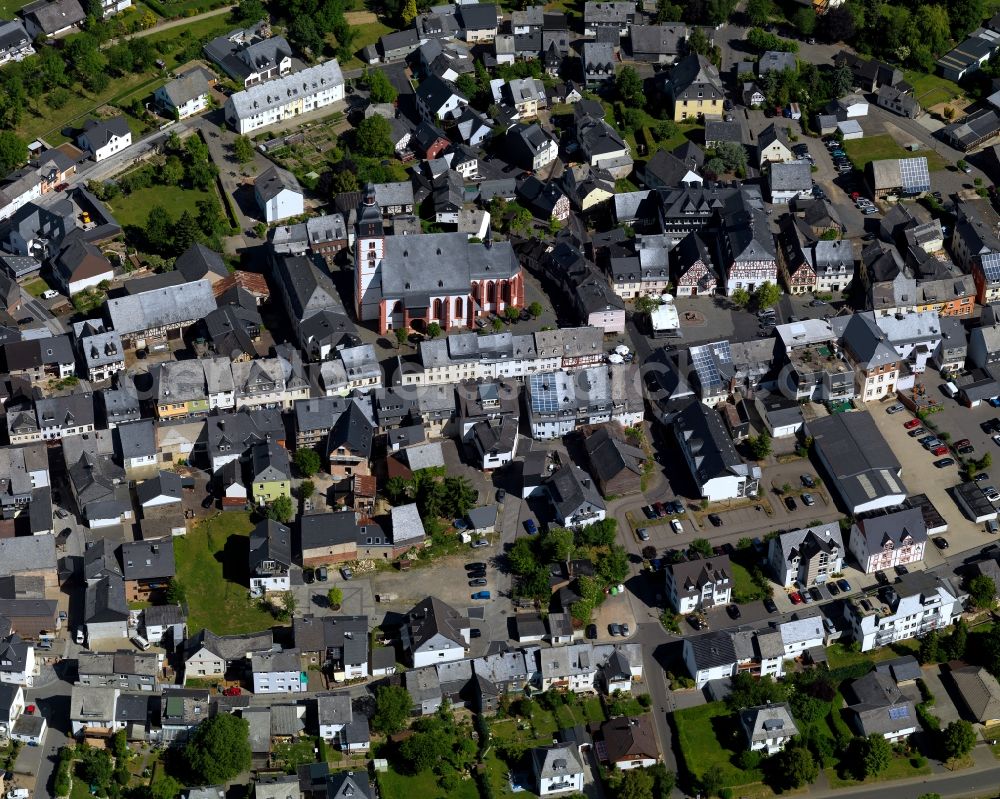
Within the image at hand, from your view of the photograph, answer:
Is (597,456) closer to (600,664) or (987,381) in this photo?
(600,664)

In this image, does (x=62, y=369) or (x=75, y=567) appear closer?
(x=75, y=567)

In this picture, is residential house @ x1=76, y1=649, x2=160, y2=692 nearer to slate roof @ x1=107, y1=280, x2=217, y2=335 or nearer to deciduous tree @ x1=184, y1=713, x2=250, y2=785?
deciduous tree @ x1=184, y1=713, x2=250, y2=785

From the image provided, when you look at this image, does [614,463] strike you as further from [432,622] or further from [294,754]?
[294,754]

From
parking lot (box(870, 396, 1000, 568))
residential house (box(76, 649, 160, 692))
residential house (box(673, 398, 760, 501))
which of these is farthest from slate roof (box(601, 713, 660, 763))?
residential house (box(76, 649, 160, 692))

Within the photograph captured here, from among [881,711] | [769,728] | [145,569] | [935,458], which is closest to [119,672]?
[145,569]

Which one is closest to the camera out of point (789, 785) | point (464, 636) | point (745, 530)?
point (789, 785)

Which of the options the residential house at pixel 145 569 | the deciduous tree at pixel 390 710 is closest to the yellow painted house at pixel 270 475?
the residential house at pixel 145 569

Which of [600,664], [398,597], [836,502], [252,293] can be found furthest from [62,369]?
[836,502]
